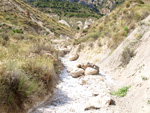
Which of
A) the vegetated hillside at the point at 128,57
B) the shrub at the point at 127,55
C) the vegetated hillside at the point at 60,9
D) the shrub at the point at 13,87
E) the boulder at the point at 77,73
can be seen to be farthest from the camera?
the vegetated hillside at the point at 60,9

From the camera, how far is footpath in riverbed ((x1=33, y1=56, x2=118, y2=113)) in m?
4.20

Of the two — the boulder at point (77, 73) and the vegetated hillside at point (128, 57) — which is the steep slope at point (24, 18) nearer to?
the vegetated hillside at point (128, 57)

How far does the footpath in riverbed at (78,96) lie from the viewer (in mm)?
4205

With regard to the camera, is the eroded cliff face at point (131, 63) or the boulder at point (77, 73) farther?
the boulder at point (77, 73)

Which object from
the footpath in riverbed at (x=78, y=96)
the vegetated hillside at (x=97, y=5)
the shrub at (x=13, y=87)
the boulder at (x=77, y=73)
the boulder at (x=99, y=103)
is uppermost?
the shrub at (x=13, y=87)

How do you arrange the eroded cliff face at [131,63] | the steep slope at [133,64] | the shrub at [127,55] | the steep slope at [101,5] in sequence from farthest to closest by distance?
the steep slope at [101,5] → the shrub at [127,55] → the steep slope at [133,64] → the eroded cliff face at [131,63]

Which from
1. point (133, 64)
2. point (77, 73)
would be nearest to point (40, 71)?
point (77, 73)

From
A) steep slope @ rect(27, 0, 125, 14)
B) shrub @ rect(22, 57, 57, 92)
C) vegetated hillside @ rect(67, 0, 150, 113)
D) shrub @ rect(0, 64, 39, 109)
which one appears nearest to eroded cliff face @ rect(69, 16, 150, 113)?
vegetated hillside @ rect(67, 0, 150, 113)

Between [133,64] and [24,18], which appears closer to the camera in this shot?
[133,64]

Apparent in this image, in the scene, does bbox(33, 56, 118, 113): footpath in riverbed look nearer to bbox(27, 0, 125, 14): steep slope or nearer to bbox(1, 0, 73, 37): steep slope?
bbox(1, 0, 73, 37): steep slope

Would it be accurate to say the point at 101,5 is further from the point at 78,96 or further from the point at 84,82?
the point at 78,96

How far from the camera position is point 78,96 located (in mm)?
5461

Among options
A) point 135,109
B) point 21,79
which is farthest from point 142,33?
point 21,79

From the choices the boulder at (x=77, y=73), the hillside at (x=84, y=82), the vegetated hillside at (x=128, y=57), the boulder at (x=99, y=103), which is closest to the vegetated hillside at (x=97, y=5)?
the vegetated hillside at (x=128, y=57)
